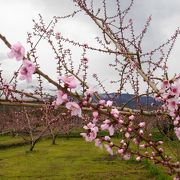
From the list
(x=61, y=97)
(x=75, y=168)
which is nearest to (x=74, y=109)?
(x=61, y=97)

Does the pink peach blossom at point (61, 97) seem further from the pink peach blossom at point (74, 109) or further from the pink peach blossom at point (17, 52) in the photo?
the pink peach blossom at point (17, 52)

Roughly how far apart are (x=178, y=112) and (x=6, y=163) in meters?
14.5

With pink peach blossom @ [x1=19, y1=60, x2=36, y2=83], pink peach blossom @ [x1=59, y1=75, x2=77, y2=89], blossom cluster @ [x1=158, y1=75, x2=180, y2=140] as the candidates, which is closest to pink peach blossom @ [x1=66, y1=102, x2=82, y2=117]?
pink peach blossom @ [x1=59, y1=75, x2=77, y2=89]

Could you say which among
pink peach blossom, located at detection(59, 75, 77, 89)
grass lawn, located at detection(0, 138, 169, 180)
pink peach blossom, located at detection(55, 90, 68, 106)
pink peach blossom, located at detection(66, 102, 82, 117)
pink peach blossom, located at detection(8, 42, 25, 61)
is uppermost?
pink peach blossom, located at detection(8, 42, 25, 61)

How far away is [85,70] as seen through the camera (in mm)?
6926

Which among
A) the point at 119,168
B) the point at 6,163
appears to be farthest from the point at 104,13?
the point at 6,163

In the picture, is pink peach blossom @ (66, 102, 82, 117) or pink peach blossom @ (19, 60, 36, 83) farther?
pink peach blossom @ (66, 102, 82, 117)

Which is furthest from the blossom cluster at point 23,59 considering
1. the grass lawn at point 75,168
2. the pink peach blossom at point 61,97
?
the grass lawn at point 75,168

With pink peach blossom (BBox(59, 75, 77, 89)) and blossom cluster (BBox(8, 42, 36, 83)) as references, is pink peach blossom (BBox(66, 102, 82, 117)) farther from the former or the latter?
blossom cluster (BBox(8, 42, 36, 83))

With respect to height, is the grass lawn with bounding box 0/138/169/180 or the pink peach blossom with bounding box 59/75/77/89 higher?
the pink peach blossom with bounding box 59/75/77/89

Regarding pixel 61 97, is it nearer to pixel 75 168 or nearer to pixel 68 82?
pixel 68 82

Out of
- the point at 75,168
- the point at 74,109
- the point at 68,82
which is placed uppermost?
the point at 68,82

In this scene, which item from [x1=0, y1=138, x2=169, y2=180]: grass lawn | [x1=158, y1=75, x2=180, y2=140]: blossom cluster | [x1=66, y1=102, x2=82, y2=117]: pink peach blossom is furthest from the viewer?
[x1=0, y1=138, x2=169, y2=180]: grass lawn

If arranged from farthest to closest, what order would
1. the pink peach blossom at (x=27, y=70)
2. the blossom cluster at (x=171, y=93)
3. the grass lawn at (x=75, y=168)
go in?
the grass lawn at (x=75, y=168)
the blossom cluster at (x=171, y=93)
the pink peach blossom at (x=27, y=70)
